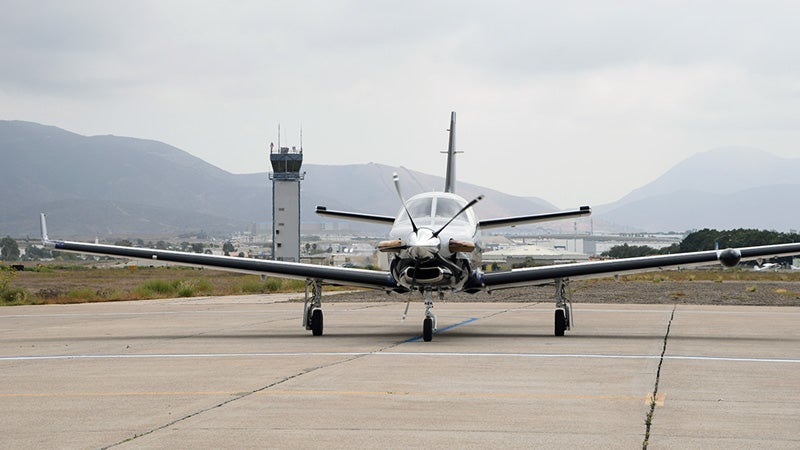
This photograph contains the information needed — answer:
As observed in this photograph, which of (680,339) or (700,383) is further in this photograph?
(680,339)

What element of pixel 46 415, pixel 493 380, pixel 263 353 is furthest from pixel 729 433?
pixel 263 353

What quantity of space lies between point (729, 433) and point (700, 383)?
3.70 m

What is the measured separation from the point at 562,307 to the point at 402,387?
9.60 metres

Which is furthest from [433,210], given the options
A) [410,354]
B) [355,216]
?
[410,354]

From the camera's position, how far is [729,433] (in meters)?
8.89

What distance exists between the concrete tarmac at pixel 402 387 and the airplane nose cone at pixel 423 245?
1.68 meters

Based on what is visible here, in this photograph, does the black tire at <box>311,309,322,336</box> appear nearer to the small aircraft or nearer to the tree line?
the small aircraft

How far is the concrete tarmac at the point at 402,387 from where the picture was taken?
888 centimetres

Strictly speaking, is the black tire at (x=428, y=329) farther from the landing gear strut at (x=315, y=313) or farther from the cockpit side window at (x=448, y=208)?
the landing gear strut at (x=315, y=313)

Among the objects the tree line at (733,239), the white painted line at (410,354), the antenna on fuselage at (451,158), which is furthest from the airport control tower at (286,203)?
the white painted line at (410,354)

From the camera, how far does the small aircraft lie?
18.7 metres

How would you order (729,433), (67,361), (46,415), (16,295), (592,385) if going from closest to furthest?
(729,433)
(46,415)
(592,385)
(67,361)
(16,295)

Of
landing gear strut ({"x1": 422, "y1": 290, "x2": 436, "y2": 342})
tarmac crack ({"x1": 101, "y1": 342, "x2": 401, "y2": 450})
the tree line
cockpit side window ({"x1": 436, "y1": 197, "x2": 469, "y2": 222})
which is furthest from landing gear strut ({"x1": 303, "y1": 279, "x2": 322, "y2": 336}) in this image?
the tree line

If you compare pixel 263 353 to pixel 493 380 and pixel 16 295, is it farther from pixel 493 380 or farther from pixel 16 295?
pixel 16 295
